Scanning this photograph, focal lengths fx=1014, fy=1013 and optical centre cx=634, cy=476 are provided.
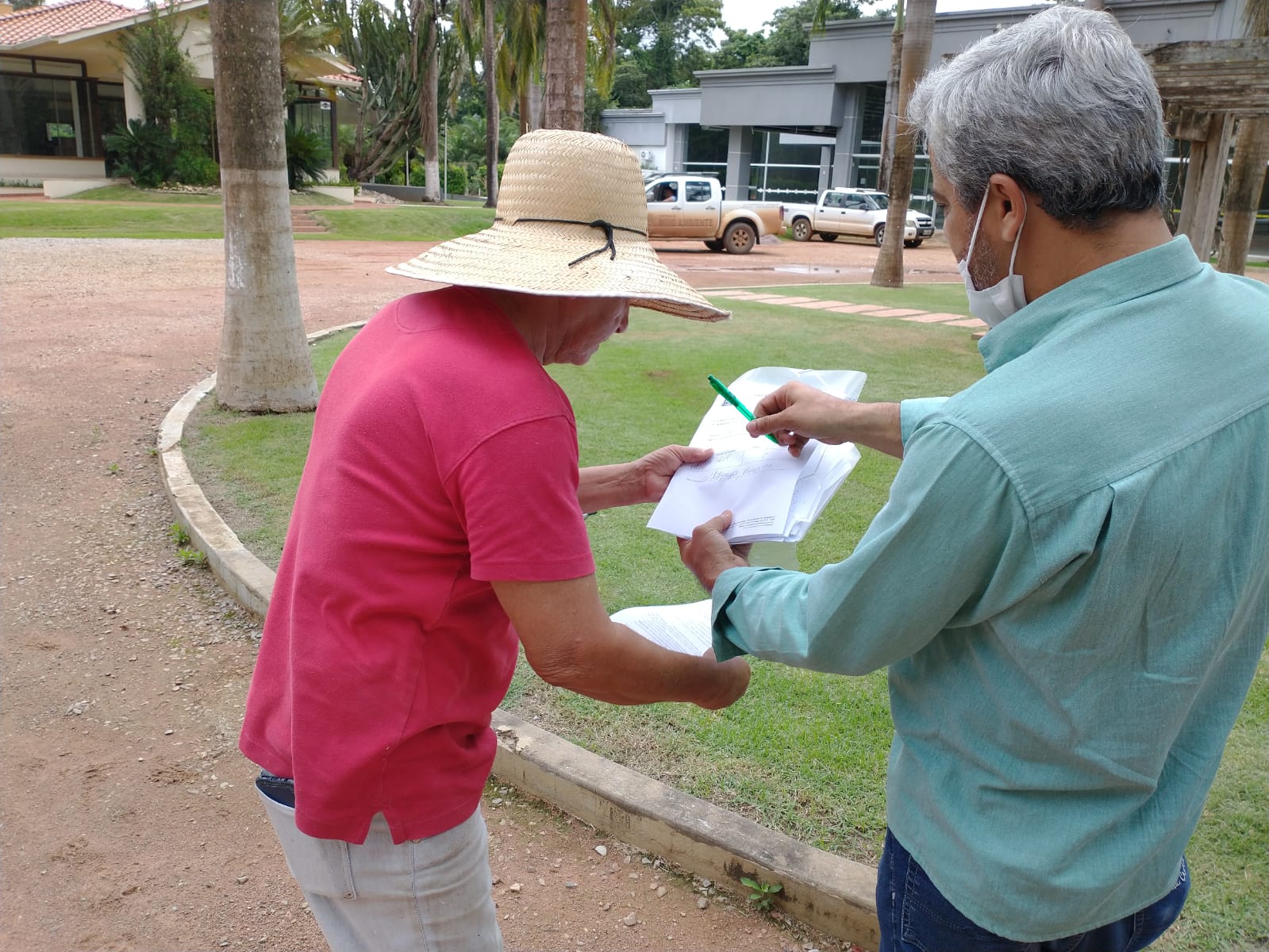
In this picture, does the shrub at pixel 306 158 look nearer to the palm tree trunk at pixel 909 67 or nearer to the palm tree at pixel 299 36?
the palm tree at pixel 299 36

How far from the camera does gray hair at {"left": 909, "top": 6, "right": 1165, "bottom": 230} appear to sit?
123cm

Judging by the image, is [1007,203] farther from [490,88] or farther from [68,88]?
[68,88]

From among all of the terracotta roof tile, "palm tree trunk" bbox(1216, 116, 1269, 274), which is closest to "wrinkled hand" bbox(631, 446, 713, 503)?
"palm tree trunk" bbox(1216, 116, 1269, 274)

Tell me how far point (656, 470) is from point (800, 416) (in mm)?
434

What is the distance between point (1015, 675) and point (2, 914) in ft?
9.57

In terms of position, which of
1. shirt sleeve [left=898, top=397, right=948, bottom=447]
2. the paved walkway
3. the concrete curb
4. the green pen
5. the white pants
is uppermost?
shirt sleeve [left=898, top=397, right=948, bottom=447]

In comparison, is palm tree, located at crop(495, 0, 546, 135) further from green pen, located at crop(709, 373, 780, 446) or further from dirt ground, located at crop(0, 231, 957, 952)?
green pen, located at crop(709, 373, 780, 446)

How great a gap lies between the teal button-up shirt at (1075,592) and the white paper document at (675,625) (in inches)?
18.5

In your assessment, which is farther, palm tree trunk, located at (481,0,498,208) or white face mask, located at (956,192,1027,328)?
palm tree trunk, located at (481,0,498,208)

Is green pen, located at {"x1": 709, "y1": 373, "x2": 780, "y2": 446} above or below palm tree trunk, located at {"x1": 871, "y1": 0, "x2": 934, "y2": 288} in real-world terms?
below

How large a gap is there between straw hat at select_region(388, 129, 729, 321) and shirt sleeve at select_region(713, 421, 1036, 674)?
595mm

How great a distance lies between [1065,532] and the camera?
1.19 meters

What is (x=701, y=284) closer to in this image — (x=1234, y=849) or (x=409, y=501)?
(x=1234, y=849)

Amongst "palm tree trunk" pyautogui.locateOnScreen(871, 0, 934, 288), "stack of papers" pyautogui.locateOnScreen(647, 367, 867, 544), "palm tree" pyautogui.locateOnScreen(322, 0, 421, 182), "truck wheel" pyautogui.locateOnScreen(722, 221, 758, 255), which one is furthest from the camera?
"palm tree" pyautogui.locateOnScreen(322, 0, 421, 182)
